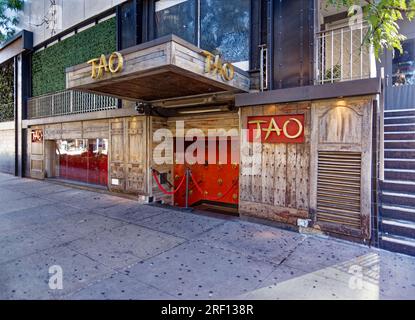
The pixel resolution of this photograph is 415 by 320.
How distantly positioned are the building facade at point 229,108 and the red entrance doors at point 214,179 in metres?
0.04

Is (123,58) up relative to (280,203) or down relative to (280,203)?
up

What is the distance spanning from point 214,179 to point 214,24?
15.2 feet

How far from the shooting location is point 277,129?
550cm

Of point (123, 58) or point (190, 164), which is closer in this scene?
point (123, 58)

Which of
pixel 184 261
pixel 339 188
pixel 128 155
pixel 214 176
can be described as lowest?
pixel 184 261

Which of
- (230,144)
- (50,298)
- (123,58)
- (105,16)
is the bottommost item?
(50,298)

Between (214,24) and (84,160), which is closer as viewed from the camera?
(214,24)

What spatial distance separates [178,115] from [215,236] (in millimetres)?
4257

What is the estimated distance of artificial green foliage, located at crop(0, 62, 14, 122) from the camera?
1390 centimetres

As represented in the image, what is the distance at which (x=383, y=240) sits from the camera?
173 inches

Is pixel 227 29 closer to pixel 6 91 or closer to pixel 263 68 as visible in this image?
pixel 263 68

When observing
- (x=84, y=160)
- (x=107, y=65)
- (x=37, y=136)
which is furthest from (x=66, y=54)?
(x=107, y=65)

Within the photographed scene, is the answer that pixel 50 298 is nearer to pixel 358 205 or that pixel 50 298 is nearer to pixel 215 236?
pixel 215 236

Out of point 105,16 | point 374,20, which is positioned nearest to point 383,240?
point 374,20
